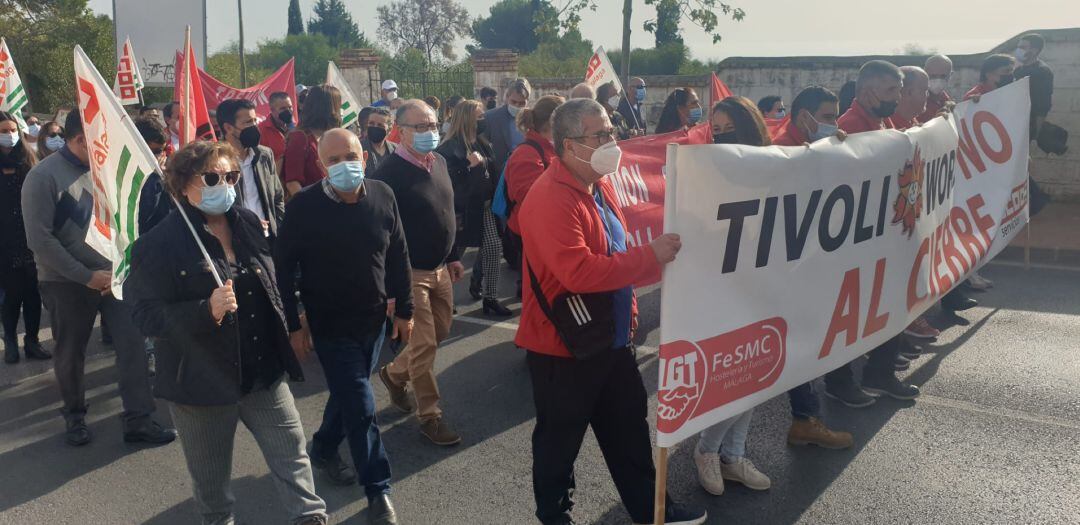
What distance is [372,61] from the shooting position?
22.2 meters

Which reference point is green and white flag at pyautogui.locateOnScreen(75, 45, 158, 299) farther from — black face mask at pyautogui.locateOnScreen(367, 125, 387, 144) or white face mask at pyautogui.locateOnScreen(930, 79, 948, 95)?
white face mask at pyautogui.locateOnScreen(930, 79, 948, 95)

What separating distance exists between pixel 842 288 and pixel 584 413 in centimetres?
135

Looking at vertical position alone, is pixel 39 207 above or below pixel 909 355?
above

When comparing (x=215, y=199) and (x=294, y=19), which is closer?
(x=215, y=199)

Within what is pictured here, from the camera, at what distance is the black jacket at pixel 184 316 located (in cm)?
337

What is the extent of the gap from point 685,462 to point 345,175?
2.19 metres

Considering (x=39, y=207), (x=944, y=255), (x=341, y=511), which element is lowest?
(x=341, y=511)

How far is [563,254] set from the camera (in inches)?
129

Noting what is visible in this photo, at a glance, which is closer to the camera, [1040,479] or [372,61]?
[1040,479]

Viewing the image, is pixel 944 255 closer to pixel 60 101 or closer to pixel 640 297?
pixel 640 297

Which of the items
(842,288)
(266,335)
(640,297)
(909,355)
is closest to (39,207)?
(266,335)

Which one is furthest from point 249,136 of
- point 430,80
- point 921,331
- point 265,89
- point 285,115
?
point 430,80

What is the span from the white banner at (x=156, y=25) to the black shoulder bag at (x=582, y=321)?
10.7 meters

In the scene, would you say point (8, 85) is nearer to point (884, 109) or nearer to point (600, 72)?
point (600, 72)
